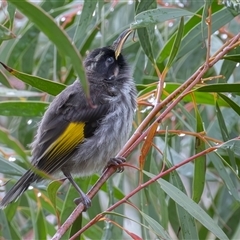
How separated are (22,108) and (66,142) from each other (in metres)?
0.26

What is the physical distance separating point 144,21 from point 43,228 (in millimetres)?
1086

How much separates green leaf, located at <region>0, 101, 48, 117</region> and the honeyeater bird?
2.5 inches

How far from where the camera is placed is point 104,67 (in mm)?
2754

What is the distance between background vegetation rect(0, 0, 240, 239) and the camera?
76.5 inches

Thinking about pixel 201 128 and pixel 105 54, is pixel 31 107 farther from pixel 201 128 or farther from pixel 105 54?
pixel 201 128

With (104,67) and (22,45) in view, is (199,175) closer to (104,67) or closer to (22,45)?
(104,67)

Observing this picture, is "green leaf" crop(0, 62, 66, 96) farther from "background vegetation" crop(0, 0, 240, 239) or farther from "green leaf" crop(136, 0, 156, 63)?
"green leaf" crop(136, 0, 156, 63)

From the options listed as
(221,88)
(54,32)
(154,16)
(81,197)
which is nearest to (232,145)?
(221,88)

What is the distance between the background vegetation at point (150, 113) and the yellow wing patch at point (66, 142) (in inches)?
5.6

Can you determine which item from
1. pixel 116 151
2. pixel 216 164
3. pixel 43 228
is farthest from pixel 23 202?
pixel 216 164

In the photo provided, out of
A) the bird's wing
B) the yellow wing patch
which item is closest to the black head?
the bird's wing

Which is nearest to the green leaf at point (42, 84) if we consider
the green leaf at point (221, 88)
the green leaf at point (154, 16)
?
the green leaf at point (154, 16)

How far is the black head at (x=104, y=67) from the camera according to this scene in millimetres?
2736

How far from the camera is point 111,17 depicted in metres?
3.54
